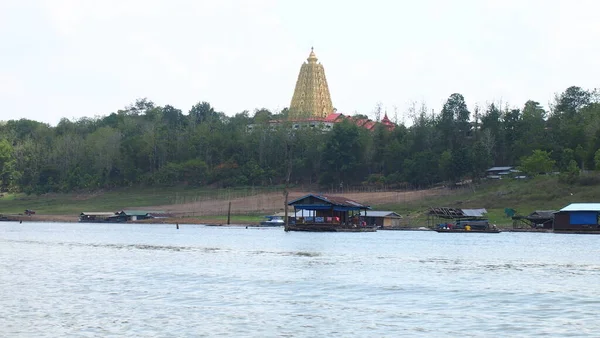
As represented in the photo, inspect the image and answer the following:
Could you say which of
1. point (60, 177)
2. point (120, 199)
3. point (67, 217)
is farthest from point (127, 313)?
point (60, 177)

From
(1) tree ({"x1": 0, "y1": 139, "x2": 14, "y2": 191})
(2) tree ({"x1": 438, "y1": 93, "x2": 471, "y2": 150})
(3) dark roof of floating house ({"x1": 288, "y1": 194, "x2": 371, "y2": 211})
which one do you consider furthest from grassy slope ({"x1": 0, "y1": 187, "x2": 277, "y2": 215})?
(3) dark roof of floating house ({"x1": 288, "y1": 194, "x2": 371, "y2": 211})

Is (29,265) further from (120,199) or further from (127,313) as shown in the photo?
(120,199)

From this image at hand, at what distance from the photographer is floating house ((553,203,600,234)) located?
96.9 meters

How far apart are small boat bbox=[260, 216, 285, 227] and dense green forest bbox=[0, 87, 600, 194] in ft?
102

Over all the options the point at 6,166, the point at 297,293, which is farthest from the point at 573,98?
the point at 297,293

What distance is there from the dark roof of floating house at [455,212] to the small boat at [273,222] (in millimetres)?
20864

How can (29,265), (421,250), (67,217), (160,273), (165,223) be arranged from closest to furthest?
(160,273)
(29,265)
(421,250)
(165,223)
(67,217)

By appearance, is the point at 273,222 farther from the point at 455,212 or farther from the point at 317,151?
the point at 317,151

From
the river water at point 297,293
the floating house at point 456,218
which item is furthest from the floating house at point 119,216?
the river water at point 297,293

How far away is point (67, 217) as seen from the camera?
144m

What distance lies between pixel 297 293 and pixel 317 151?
12024 centimetres

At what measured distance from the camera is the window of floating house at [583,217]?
97188 mm

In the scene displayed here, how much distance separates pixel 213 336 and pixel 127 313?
5975mm

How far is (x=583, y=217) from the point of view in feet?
321
